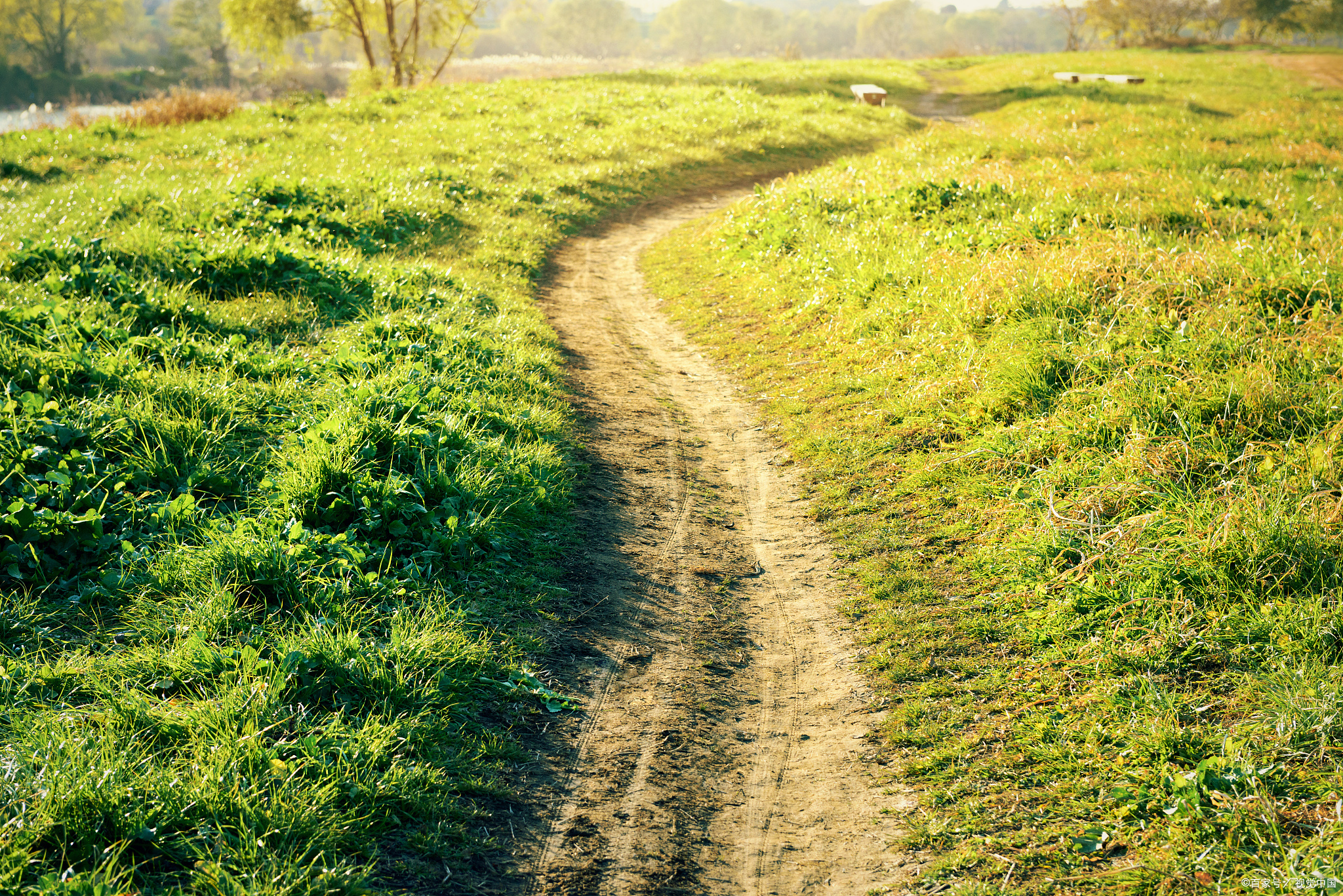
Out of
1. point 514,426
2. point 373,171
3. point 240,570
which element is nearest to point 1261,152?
point 514,426

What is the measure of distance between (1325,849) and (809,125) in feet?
65.5

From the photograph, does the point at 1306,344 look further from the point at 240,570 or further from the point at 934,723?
the point at 240,570

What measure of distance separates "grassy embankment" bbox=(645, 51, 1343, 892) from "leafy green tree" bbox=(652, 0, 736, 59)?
179211 millimetres

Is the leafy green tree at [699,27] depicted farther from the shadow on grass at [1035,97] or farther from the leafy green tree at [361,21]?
the shadow on grass at [1035,97]

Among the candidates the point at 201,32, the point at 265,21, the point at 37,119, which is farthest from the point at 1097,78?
the point at 201,32

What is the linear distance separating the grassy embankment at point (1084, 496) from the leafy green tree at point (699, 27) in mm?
179211

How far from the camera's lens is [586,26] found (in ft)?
454

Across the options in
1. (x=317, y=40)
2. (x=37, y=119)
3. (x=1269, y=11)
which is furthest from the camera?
(x=317, y=40)

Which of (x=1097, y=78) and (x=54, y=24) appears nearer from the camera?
(x=1097, y=78)

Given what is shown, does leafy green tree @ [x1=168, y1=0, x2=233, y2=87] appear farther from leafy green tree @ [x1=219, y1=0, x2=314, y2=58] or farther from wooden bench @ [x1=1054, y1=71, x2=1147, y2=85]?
wooden bench @ [x1=1054, y1=71, x2=1147, y2=85]

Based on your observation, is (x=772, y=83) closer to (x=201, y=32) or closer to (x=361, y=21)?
(x=361, y=21)

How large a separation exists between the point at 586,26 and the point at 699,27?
40355 mm

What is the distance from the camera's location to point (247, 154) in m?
14.8

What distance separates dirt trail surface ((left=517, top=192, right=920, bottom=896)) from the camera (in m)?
2.93
